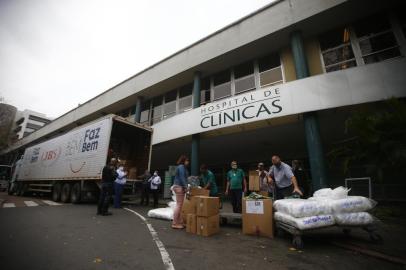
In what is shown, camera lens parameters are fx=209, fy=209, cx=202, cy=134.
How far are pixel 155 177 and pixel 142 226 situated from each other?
15.4 feet

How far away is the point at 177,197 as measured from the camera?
5.42 meters

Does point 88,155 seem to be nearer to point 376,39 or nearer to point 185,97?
point 185,97

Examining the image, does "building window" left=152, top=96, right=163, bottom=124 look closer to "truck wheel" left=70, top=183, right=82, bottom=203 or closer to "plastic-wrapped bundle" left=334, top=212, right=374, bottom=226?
"truck wheel" left=70, top=183, right=82, bottom=203

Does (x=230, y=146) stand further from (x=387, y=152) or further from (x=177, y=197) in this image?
(x=387, y=152)

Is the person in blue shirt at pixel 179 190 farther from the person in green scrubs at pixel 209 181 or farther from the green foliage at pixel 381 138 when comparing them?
the green foliage at pixel 381 138

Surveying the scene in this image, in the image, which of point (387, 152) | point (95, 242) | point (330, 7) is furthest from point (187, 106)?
point (387, 152)

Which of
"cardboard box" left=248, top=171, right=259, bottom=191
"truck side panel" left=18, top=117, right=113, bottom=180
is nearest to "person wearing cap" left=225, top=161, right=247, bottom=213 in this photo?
"truck side panel" left=18, top=117, right=113, bottom=180

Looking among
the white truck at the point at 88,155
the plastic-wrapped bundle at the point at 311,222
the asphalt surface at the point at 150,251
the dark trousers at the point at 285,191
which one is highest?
the white truck at the point at 88,155

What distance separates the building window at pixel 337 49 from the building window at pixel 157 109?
11.1 meters

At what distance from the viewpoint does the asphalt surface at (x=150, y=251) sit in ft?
9.58

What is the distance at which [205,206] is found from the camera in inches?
187

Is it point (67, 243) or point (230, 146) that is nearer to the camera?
point (67, 243)

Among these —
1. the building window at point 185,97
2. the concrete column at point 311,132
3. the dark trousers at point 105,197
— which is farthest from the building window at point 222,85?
the dark trousers at point 105,197

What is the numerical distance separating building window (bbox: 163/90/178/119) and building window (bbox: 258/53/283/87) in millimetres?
6490
